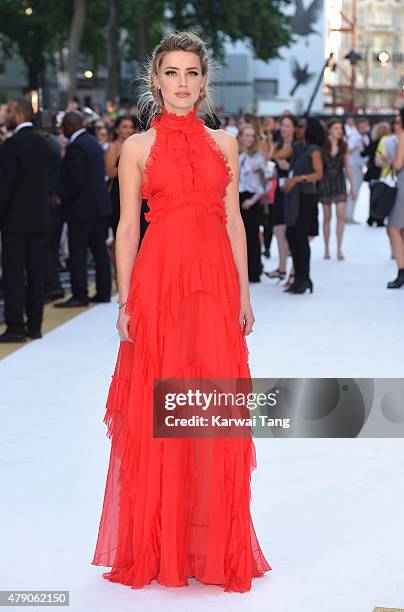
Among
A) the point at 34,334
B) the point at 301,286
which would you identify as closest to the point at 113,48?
the point at 301,286

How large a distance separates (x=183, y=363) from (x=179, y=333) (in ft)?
0.36

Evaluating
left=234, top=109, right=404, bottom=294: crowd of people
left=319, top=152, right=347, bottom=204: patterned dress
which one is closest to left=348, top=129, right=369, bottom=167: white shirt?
left=319, top=152, right=347, bottom=204: patterned dress

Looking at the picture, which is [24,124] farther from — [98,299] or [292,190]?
[292,190]

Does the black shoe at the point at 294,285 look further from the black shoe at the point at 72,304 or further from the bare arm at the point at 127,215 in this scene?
the bare arm at the point at 127,215

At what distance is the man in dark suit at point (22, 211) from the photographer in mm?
11922

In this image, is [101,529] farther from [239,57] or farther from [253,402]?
[239,57]

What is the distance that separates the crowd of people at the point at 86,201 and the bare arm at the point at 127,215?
660 cm

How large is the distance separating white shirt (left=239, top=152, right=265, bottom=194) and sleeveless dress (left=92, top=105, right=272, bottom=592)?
36.5ft

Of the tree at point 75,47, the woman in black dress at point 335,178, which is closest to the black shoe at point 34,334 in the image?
the woman in black dress at point 335,178

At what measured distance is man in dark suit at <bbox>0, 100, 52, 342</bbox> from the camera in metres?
11.9

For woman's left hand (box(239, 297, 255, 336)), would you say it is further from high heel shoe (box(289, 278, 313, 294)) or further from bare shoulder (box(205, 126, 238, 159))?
high heel shoe (box(289, 278, 313, 294))

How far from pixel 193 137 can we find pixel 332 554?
179 centimetres

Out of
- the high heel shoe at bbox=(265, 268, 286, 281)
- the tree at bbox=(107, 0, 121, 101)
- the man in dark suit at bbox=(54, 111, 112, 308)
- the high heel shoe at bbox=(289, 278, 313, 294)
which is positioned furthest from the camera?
the tree at bbox=(107, 0, 121, 101)

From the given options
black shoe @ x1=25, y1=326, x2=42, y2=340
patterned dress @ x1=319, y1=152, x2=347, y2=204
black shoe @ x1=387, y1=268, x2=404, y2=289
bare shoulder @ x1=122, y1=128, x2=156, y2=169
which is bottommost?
black shoe @ x1=387, y1=268, x2=404, y2=289
